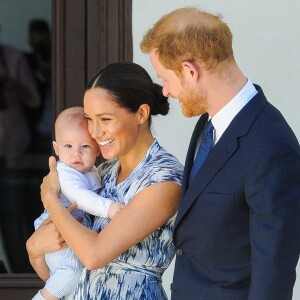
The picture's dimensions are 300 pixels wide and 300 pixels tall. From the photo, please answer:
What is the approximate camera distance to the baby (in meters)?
3.66

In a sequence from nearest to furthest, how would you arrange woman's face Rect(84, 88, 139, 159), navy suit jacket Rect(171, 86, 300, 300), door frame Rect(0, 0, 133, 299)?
navy suit jacket Rect(171, 86, 300, 300), woman's face Rect(84, 88, 139, 159), door frame Rect(0, 0, 133, 299)

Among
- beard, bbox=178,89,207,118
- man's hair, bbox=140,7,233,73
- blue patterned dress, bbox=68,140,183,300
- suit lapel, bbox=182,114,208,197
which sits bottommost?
blue patterned dress, bbox=68,140,183,300

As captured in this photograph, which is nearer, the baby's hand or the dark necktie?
the dark necktie

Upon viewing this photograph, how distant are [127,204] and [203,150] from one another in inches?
13.8

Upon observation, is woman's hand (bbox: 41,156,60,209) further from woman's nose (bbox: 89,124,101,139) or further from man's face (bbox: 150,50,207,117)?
man's face (bbox: 150,50,207,117)

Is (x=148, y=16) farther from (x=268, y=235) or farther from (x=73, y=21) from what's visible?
(x=268, y=235)

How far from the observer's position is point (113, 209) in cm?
352

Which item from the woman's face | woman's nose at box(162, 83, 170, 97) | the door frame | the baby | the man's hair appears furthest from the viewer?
the door frame

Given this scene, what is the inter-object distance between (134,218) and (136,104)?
38cm

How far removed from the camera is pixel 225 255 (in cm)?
317

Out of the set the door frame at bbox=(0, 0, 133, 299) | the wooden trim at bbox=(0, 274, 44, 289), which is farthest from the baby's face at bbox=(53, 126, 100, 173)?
the wooden trim at bbox=(0, 274, 44, 289)

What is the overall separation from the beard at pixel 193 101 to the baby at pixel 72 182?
0.53 meters

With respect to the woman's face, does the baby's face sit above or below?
below

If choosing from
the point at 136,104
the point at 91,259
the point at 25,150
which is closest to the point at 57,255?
the point at 91,259
